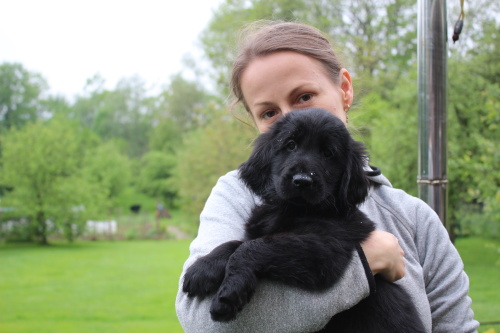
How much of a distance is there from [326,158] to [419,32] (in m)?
1.43

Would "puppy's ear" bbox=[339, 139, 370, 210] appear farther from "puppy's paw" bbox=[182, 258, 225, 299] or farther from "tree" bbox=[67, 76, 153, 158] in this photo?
"tree" bbox=[67, 76, 153, 158]

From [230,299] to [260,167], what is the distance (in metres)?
0.81

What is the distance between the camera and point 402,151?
15734 mm

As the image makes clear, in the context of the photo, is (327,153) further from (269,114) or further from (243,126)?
(243,126)

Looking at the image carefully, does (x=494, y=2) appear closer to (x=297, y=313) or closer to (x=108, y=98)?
(x=297, y=313)

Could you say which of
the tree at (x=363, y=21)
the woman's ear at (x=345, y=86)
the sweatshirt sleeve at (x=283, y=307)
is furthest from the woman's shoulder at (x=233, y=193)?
the tree at (x=363, y=21)

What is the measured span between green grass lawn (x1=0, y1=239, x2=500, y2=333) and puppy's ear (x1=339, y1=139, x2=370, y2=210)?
301 cm

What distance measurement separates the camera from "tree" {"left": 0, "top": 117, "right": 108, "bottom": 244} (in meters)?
26.5

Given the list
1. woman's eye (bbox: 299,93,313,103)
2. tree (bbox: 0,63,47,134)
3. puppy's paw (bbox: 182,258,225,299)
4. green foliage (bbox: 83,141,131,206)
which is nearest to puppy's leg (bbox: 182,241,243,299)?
puppy's paw (bbox: 182,258,225,299)

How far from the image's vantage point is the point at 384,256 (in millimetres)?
1841

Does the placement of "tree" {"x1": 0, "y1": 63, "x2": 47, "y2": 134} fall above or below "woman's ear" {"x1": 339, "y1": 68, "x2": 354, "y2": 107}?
above

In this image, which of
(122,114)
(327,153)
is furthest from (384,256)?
(122,114)

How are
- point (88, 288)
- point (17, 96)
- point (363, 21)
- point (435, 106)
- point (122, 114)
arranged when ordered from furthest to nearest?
point (122, 114), point (17, 96), point (363, 21), point (88, 288), point (435, 106)

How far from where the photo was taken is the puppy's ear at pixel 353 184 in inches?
83.7
